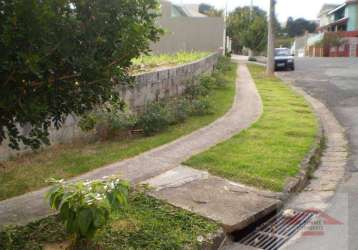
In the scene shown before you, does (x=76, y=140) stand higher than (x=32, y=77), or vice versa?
(x=32, y=77)

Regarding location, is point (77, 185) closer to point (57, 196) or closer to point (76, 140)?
point (57, 196)

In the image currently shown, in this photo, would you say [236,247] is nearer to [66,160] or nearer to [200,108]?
[66,160]

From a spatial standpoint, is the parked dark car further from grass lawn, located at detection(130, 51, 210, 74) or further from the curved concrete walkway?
the curved concrete walkway

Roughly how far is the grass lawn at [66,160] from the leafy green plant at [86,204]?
1517 millimetres

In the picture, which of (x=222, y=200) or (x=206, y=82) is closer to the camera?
(x=222, y=200)

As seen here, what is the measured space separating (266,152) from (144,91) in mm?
3420

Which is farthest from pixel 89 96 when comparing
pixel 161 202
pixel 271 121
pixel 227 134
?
pixel 271 121

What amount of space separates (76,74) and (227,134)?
5.45 m

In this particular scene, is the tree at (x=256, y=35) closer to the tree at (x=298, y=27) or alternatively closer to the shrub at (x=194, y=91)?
the shrub at (x=194, y=91)

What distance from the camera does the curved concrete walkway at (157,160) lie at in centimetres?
435

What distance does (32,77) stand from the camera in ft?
10.2

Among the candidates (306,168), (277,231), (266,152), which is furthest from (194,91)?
(277,231)

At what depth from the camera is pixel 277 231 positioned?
462 cm

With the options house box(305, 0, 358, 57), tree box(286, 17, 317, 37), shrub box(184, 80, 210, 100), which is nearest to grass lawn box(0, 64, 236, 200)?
shrub box(184, 80, 210, 100)
